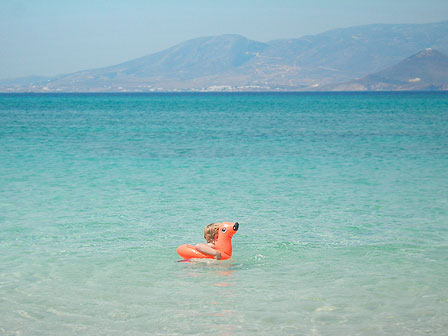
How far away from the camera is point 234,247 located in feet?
36.6

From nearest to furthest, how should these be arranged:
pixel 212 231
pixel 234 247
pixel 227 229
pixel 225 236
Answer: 1. pixel 227 229
2. pixel 225 236
3. pixel 212 231
4. pixel 234 247

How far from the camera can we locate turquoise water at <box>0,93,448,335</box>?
7.58 metres

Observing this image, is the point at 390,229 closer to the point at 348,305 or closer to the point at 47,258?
the point at 348,305

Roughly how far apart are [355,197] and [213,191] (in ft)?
13.7

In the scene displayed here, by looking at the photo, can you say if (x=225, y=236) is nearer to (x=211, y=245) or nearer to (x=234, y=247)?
(x=211, y=245)

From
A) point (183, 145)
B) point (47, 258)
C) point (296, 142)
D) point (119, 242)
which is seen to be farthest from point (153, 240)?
point (296, 142)

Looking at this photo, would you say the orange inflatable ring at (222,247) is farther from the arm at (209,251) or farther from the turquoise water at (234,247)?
the turquoise water at (234,247)

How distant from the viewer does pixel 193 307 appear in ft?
26.1

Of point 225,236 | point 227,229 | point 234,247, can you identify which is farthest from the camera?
point 234,247

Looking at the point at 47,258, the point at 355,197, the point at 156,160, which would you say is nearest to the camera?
the point at 47,258

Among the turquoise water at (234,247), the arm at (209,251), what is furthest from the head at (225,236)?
the turquoise water at (234,247)

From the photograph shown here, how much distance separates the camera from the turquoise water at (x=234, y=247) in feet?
24.9

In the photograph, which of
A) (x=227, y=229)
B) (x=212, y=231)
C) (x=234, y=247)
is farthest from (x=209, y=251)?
(x=234, y=247)

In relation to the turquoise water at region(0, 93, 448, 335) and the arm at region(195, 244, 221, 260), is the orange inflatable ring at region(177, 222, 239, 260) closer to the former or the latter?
the arm at region(195, 244, 221, 260)
